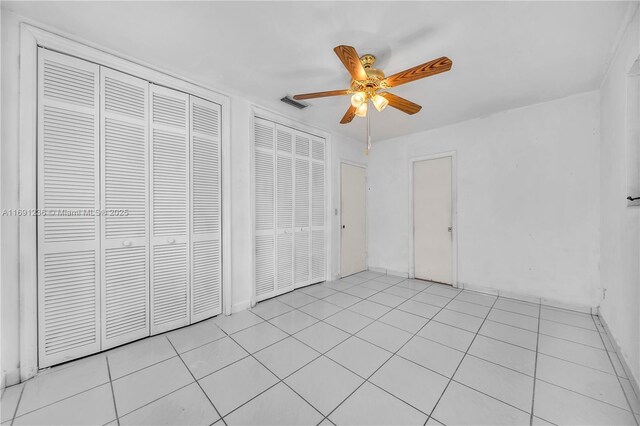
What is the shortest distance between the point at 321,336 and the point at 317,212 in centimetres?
215

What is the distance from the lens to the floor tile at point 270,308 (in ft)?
9.74

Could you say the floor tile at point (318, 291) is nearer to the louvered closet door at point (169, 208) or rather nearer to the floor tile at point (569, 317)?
the louvered closet door at point (169, 208)

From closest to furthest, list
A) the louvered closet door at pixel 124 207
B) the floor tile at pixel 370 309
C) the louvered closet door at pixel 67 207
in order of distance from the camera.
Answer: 1. the louvered closet door at pixel 67 207
2. the louvered closet door at pixel 124 207
3. the floor tile at pixel 370 309

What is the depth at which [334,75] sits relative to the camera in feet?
8.29

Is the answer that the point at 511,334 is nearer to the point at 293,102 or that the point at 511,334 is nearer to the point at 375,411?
the point at 375,411

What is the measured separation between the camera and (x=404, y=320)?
9.17ft

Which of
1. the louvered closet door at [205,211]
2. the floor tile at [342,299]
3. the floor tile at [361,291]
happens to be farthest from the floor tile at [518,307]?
the louvered closet door at [205,211]

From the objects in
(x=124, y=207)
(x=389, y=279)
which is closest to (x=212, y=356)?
(x=124, y=207)

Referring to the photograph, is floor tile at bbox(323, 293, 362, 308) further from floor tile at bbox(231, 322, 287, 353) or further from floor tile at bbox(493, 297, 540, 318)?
floor tile at bbox(493, 297, 540, 318)

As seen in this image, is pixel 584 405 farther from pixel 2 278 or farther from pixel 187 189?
pixel 2 278

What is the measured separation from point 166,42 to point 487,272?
488cm

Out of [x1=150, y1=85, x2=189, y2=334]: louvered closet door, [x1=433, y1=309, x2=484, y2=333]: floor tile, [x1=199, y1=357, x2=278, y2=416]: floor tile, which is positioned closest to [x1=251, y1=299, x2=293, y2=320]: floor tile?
[x1=150, y1=85, x2=189, y2=334]: louvered closet door

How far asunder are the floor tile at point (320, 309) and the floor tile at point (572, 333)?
2.24 metres

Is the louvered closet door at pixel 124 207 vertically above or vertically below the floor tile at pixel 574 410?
above
